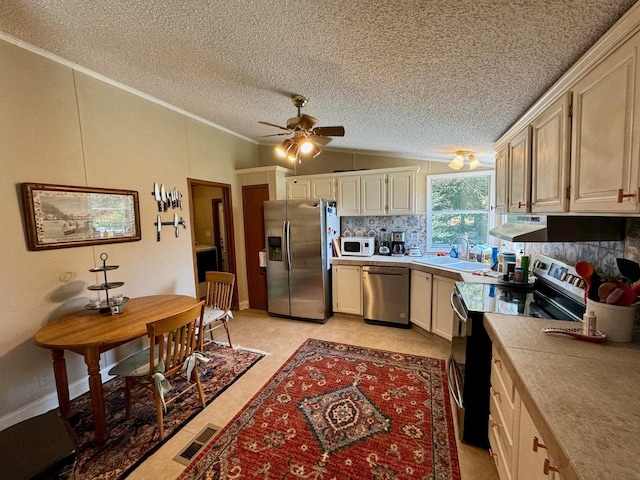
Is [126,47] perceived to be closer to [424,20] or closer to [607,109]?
[424,20]

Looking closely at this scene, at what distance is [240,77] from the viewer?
7.09ft

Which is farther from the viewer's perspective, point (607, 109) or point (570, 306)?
point (570, 306)

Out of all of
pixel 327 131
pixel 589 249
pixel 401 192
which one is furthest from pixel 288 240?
pixel 589 249

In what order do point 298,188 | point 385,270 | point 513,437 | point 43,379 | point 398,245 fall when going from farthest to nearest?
point 298,188
point 398,245
point 385,270
point 43,379
point 513,437

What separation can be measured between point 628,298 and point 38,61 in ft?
13.3

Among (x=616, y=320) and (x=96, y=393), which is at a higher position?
(x=616, y=320)

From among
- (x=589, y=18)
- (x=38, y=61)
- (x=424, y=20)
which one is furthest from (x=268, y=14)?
(x=38, y=61)

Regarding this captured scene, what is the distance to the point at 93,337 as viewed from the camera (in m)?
1.79

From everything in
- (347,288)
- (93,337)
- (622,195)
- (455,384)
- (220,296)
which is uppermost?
(622,195)

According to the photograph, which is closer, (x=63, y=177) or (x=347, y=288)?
(x=63, y=177)

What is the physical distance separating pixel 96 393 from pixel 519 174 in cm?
332

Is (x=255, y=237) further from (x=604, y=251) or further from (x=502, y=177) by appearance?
(x=604, y=251)

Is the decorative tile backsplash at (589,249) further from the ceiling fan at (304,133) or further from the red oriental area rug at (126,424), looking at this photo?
the red oriental area rug at (126,424)

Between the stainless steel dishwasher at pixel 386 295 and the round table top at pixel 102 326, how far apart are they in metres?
2.22
